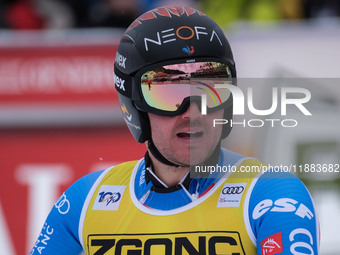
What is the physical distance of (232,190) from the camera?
3082mm

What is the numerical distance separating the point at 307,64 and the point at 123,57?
13.4ft

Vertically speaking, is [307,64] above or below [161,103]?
below

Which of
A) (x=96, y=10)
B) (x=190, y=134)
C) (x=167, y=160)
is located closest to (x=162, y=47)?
(x=190, y=134)

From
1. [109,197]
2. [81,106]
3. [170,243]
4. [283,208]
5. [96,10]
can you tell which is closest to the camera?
[283,208]

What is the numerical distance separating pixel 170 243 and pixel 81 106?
4311 millimetres

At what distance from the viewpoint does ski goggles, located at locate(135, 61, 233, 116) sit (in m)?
3.06

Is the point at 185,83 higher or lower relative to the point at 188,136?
higher

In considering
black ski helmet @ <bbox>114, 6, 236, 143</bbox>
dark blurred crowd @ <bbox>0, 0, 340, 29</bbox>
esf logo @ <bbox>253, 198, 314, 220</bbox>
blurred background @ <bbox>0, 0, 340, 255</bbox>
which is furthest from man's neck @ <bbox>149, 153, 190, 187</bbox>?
dark blurred crowd @ <bbox>0, 0, 340, 29</bbox>

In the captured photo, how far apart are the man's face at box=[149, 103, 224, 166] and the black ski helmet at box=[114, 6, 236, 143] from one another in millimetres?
98

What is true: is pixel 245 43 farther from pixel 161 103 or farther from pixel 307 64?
pixel 161 103

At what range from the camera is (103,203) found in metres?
3.28

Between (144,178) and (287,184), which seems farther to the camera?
(144,178)

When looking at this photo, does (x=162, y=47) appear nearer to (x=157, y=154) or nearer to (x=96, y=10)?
(x=157, y=154)

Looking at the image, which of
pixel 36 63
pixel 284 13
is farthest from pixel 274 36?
pixel 36 63
